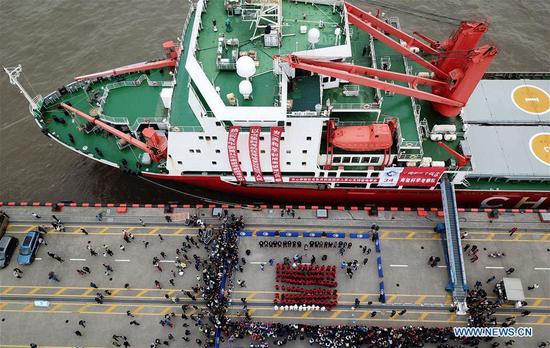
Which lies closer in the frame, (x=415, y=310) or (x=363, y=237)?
(x=415, y=310)

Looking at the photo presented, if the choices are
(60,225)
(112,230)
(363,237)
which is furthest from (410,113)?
(60,225)

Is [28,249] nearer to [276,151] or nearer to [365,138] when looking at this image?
[276,151]

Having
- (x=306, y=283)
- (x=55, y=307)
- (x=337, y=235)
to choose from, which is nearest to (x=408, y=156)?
A: (x=337, y=235)

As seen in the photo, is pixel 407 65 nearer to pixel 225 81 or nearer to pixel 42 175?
pixel 225 81

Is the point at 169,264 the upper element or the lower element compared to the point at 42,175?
lower

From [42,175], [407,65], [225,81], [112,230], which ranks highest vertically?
[407,65]

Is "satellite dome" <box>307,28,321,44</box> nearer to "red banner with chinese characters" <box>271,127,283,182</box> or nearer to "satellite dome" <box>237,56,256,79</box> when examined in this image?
"satellite dome" <box>237,56,256,79</box>

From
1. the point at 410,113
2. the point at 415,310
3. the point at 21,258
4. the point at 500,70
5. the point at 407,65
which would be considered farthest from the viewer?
the point at 500,70

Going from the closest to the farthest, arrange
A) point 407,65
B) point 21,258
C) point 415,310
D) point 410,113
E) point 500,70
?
1. point 415,310
2. point 21,258
3. point 410,113
4. point 407,65
5. point 500,70

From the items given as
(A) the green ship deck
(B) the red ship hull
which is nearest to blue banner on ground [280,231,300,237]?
(B) the red ship hull
